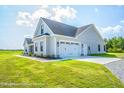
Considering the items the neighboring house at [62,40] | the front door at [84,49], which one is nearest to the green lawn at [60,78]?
the neighboring house at [62,40]

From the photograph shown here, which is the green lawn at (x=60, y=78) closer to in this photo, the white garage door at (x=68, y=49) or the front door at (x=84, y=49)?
the white garage door at (x=68, y=49)

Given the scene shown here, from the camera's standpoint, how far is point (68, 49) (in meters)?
8.61

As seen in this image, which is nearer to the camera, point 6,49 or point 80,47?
point 6,49

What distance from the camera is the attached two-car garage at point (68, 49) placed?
27.4 feet

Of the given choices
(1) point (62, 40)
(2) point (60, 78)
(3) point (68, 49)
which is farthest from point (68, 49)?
(2) point (60, 78)

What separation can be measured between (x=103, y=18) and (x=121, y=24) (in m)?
0.61

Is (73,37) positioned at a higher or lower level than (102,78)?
higher

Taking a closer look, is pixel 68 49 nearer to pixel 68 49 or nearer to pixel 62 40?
pixel 68 49

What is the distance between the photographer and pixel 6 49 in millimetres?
5234

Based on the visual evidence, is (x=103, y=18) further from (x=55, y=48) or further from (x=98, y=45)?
(x=98, y=45)

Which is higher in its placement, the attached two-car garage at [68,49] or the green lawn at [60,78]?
the attached two-car garage at [68,49]

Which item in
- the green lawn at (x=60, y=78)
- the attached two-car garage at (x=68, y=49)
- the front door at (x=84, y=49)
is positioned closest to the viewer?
the green lawn at (x=60, y=78)

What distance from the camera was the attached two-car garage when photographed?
27.4 feet
